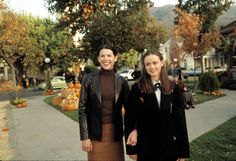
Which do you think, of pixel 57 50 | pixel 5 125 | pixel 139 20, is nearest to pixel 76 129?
pixel 5 125

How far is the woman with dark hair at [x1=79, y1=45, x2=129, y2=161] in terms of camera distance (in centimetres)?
399

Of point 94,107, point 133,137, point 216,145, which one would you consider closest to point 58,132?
point 216,145

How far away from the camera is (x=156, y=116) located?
358 centimetres

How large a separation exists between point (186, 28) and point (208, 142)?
92.0ft

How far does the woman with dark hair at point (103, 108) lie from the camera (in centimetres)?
399

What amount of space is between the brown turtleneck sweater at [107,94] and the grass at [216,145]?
339 cm

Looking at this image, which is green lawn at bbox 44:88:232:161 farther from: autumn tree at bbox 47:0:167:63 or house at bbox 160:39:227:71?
house at bbox 160:39:227:71

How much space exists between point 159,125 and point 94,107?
2.59 feet

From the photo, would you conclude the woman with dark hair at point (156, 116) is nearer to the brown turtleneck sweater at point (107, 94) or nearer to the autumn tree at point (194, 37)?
the brown turtleneck sweater at point (107, 94)

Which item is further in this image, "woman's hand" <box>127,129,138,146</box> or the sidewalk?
the sidewalk

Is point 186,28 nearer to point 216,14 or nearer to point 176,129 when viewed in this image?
point 216,14

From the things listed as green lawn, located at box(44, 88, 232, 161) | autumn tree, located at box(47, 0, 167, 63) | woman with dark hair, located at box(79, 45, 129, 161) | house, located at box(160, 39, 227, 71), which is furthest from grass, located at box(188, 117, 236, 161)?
house, located at box(160, 39, 227, 71)

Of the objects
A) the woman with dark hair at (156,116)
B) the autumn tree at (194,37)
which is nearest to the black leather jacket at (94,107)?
the woman with dark hair at (156,116)

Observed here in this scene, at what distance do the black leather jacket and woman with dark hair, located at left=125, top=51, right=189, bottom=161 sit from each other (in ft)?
1.11
